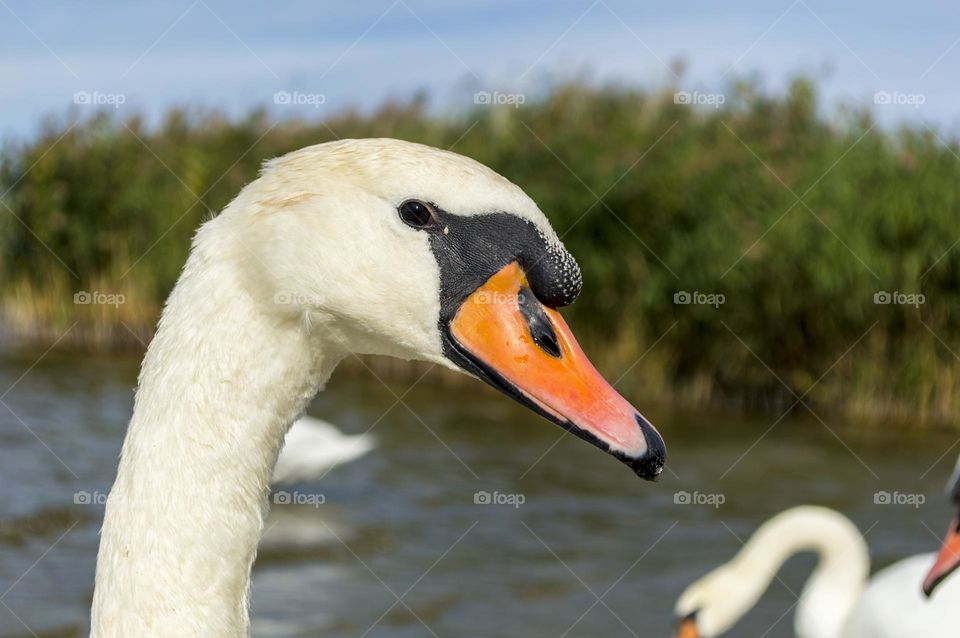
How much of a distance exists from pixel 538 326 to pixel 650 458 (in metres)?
0.33

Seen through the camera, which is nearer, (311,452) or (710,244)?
(311,452)

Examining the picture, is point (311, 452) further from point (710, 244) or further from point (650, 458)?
point (650, 458)

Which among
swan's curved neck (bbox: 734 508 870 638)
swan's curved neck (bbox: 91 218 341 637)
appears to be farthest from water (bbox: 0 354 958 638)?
swan's curved neck (bbox: 91 218 341 637)

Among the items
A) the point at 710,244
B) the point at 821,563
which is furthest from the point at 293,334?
the point at 710,244

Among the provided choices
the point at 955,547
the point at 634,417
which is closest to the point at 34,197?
the point at 955,547

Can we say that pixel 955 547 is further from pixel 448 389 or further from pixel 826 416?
pixel 448 389

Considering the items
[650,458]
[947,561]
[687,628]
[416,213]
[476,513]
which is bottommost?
[476,513]

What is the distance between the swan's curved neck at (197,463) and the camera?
2.30 m

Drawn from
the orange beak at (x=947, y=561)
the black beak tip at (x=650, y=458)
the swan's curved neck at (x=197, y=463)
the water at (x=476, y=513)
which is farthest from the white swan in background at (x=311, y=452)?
the black beak tip at (x=650, y=458)

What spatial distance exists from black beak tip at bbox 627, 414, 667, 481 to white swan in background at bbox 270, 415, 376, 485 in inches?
355

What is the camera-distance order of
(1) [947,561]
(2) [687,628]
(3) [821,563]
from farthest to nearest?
(3) [821,563], (2) [687,628], (1) [947,561]

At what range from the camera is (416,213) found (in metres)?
2.42

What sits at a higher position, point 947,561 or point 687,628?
point 947,561

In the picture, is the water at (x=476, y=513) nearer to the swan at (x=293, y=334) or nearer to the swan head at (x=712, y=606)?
the swan head at (x=712, y=606)
